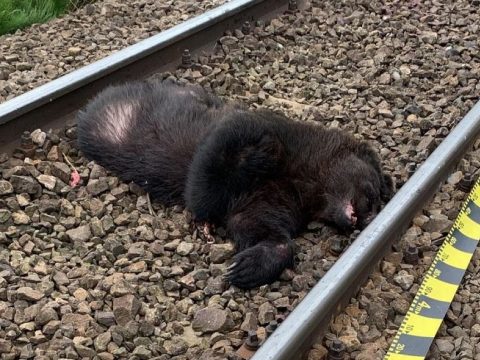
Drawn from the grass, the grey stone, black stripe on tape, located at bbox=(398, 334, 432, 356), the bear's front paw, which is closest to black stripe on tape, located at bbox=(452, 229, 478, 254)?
black stripe on tape, located at bbox=(398, 334, 432, 356)

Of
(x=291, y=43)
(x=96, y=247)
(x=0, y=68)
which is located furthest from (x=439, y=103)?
(x=0, y=68)

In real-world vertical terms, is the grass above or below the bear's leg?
above

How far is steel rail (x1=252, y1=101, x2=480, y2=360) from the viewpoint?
3.04m

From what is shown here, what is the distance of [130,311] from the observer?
345 cm

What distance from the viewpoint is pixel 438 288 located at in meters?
3.69

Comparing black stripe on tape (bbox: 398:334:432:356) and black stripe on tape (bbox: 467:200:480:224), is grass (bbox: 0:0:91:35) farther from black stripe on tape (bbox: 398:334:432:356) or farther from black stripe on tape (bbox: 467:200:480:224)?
black stripe on tape (bbox: 398:334:432:356)

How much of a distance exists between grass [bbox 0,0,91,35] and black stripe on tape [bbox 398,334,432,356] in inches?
169

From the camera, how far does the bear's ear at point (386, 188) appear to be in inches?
166

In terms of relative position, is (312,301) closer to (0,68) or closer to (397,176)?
(397,176)

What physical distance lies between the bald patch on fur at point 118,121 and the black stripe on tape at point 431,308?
1883mm

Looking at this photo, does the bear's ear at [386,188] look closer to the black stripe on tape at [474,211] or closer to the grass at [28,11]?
the black stripe on tape at [474,211]

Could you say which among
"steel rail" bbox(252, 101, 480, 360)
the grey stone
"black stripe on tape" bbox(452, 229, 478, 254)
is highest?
"steel rail" bbox(252, 101, 480, 360)

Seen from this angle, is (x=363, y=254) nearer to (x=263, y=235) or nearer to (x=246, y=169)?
(x=263, y=235)

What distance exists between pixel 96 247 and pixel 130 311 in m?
0.57
